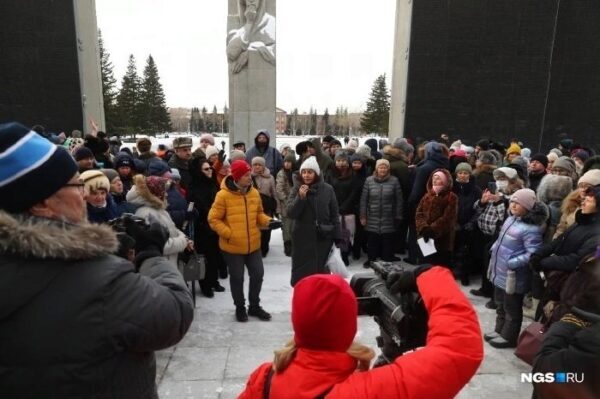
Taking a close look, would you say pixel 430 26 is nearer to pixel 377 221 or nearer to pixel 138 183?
pixel 377 221

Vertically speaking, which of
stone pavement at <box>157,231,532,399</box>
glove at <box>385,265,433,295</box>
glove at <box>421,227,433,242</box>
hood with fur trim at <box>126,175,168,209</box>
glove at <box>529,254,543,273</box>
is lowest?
stone pavement at <box>157,231,532,399</box>

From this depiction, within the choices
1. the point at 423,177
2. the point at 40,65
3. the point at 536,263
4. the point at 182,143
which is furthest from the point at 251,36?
the point at 536,263

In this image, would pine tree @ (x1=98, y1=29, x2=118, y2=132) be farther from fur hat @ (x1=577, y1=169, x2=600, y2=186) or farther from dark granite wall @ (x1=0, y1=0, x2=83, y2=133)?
fur hat @ (x1=577, y1=169, x2=600, y2=186)

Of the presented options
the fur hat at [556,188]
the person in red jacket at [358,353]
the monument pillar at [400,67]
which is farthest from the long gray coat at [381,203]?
the monument pillar at [400,67]

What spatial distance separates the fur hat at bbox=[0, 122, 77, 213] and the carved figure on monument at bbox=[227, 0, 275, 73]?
420 inches

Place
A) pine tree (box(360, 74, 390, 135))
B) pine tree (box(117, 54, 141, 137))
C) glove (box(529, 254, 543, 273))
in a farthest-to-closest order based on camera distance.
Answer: pine tree (box(360, 74, 390, 135))
pine tree (box(117, 54, 141, 137))
glove (box(529, 254, 543, 273))

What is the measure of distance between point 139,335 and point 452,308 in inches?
35.4

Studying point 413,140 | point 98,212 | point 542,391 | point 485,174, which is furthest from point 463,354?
point 413,140

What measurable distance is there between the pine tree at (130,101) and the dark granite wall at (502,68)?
3188 cm

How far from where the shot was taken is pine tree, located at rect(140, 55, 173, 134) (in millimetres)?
40219

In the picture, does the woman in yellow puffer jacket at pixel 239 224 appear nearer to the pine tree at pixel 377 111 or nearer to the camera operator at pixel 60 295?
the camera operator at pixel 60 295

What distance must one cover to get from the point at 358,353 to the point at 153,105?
144ft

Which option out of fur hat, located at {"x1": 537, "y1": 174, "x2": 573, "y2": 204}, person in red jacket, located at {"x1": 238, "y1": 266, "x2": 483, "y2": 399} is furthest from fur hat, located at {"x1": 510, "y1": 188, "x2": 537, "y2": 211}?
person in red jacket, located at {"x1": 238, "y1": 266, "x2": 483, "y2": 399}

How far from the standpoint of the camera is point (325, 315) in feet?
4.30
